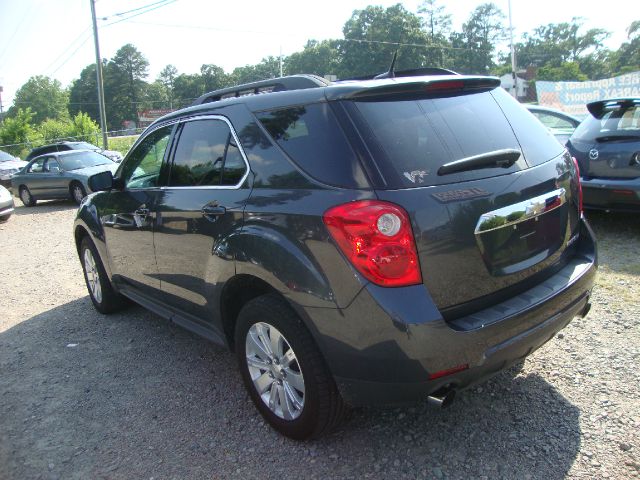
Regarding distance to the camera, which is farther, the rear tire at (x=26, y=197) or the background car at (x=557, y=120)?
the rear tire at (x=26, y=197)

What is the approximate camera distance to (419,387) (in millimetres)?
2229

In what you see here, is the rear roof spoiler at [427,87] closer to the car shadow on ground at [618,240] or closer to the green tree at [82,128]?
the car shadow on ground at [618,240]

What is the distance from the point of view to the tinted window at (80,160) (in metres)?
14.2

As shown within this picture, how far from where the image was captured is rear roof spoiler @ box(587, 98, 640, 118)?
6.01m

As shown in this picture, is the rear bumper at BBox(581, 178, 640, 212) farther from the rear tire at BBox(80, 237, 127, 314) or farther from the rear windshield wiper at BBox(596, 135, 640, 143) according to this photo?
the rear tire at BBox(80, 237, 127, 314)

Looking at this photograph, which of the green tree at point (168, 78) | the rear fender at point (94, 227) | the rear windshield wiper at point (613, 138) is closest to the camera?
the rear fender at point (94, 227)

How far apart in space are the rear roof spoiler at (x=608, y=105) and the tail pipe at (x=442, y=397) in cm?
523

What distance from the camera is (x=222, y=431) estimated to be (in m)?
2.97

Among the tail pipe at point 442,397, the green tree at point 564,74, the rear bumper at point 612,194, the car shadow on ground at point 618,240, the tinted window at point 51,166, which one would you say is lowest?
the car shadow on ground at point 618,240

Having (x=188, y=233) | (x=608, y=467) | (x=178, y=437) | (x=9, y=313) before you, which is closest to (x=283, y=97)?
(x=188, y=233)

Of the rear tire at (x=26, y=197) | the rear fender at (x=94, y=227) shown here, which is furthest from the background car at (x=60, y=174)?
the rear fender at (x=94, y=227)

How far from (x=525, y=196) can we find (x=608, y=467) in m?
1.30

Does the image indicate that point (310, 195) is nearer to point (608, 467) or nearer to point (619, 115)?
point (608, 467)

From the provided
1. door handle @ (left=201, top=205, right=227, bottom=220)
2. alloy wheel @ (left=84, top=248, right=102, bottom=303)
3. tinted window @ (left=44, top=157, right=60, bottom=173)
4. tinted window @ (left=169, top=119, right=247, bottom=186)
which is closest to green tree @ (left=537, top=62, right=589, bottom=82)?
tinted window @ (left=44, top=157, right=60, bottom=173)
